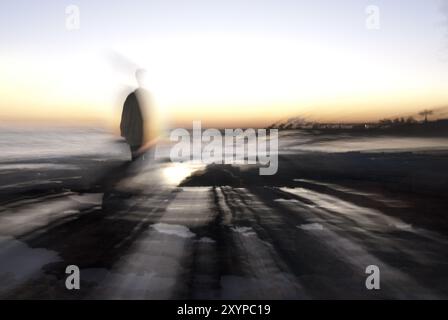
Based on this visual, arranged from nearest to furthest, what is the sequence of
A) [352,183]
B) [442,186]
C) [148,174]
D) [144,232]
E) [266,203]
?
[144,232]
[266,203]
[442,186]
[352,183]
[148,174]

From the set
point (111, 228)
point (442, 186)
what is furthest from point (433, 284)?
point (442, 186)

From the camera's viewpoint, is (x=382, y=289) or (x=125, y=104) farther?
(x=125, y=104)

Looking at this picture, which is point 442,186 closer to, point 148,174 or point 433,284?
point 433,284

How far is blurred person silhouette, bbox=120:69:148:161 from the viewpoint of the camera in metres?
13.3

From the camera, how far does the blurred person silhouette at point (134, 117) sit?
13.3m

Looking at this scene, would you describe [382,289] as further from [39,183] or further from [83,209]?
[39,183]

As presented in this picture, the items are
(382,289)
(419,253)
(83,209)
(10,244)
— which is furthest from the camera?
(83,209)

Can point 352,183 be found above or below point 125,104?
below

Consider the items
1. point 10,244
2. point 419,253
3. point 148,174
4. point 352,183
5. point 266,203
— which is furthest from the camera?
point 148,174

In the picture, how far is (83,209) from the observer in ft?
29.6

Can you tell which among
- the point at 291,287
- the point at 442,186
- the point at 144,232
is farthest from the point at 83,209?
the point at 442,186

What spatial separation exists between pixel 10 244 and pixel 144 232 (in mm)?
2127

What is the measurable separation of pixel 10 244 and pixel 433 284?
6.10 m

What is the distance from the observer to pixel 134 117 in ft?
43.8
